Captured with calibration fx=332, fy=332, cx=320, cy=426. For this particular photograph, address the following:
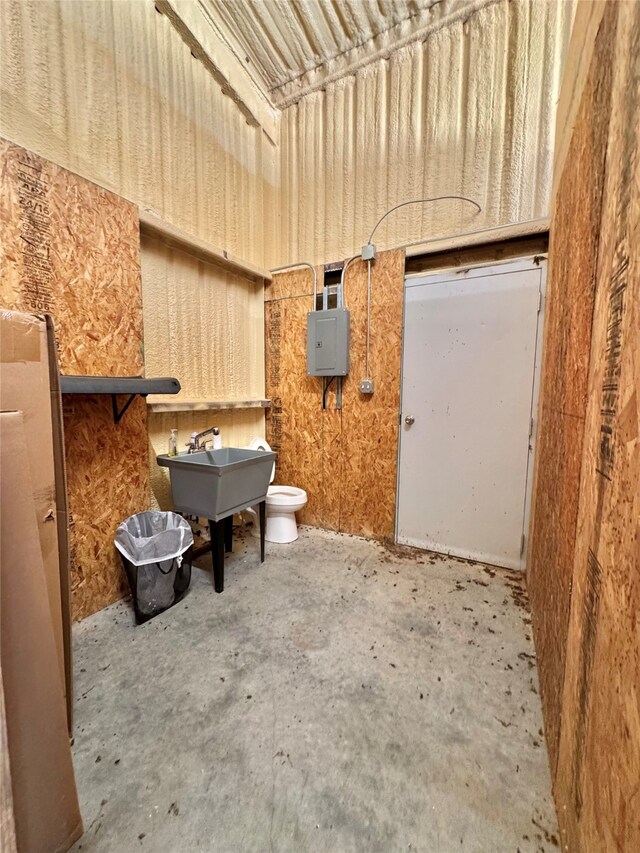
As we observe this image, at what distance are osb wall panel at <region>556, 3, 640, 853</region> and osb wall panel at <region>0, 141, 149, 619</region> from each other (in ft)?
6.62

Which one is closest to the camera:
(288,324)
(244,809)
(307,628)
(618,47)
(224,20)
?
(618,47)

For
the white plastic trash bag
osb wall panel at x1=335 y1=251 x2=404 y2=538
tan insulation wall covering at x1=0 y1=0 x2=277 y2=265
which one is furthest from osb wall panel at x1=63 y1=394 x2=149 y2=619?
osb wall panel at x1=335 y1=251 x2=404 y2=538

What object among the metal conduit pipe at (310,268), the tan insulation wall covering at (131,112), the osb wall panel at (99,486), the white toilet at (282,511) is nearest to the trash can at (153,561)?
the osb wall panel at (99,486)

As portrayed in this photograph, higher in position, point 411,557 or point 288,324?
point 288,324

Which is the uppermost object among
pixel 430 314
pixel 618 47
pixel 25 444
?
pixel 618 47

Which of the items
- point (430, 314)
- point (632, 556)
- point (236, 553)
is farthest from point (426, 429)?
point (632, 556)

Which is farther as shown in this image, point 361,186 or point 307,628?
point 361,186

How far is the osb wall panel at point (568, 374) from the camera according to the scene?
36.2 inches

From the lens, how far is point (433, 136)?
7.61ft

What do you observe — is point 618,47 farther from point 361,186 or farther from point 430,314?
point 361,186

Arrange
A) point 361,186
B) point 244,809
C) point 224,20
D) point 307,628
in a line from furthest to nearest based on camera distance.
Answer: point 361,186, point 224,20, point 307,628, point 244,809

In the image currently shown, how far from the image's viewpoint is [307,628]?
1.65 m

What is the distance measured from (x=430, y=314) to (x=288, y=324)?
3.84 feet

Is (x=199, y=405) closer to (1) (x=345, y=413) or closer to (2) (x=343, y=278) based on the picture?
(1) (x=345, y=413)
